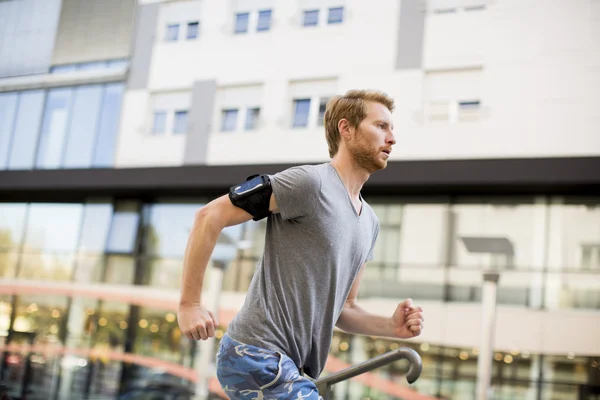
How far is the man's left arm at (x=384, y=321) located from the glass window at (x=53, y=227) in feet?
32.7

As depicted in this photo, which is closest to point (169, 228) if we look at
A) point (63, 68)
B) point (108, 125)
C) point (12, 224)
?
point (108, 125)

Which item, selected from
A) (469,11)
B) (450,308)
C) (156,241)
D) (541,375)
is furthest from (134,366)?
(469,11)

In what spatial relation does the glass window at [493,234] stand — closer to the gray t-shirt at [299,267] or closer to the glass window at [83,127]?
the glass window at [83,127]

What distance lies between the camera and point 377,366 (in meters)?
2.53

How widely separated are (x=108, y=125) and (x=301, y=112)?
3.11 m

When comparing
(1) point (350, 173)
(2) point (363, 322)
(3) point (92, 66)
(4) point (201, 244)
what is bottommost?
(2) point (363, 322)

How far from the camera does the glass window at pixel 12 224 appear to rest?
12.2 metres

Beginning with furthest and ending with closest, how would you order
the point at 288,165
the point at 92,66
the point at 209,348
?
the point at 92,66
the point at 209,348
the point at 288,165

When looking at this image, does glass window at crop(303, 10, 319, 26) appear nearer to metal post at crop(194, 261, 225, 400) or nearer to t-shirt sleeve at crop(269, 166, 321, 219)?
metal post at crop(194, 261, 225, 400)

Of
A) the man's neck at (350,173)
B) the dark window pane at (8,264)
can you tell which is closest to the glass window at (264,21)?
the dark window pane at (8,264)

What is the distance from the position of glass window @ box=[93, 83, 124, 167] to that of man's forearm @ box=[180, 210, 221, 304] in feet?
32.6

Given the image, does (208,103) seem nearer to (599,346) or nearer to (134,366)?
(134,366)

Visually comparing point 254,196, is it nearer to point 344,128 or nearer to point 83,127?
point 344,128

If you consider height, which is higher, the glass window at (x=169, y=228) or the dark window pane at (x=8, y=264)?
the glass window at (x=169, y=228)
